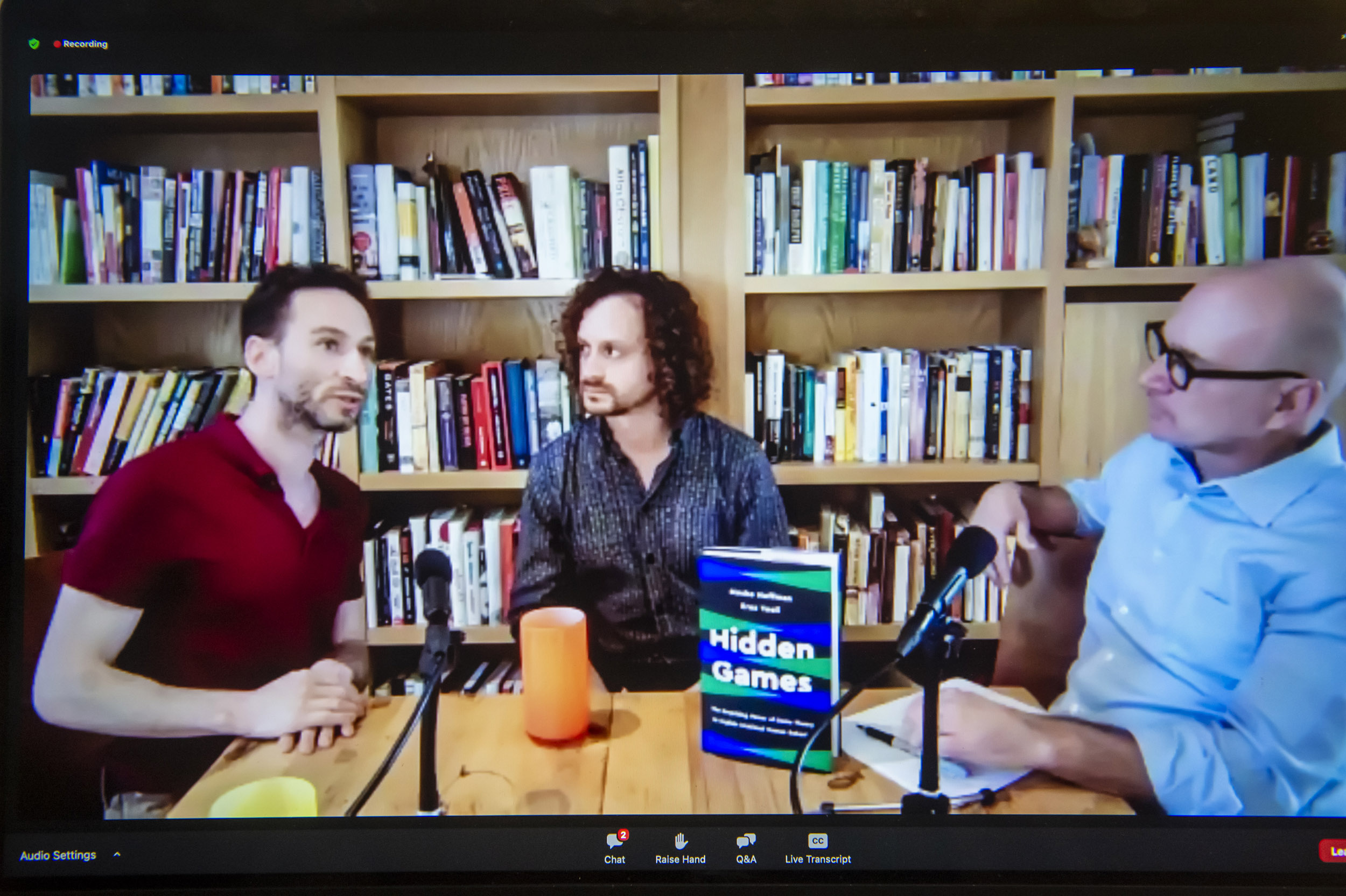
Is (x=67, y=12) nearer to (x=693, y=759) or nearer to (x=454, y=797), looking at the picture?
(x=454, y=797)

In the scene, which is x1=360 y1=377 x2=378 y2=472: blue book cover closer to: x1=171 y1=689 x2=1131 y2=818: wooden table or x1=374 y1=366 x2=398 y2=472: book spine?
x1=374 y1=366 x2=398 y2=472: book spine

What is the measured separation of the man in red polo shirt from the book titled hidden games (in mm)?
394

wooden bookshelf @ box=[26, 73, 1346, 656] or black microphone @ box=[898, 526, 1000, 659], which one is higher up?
wooden bookshelf @ box=[26, 73, 1346, 656]

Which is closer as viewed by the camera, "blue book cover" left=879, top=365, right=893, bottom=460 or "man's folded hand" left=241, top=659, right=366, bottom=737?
"man's folded hand" left=241, top=659, right=366, bottom=737

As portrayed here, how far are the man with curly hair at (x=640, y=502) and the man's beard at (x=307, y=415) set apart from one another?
211 millimetres

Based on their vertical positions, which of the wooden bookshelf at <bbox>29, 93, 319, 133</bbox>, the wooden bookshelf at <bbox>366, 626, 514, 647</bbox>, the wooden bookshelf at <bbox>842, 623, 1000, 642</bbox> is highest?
the wooden bookshelf at <bbox>29, 93, 319, 133</bbox>

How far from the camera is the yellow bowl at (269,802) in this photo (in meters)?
0.68

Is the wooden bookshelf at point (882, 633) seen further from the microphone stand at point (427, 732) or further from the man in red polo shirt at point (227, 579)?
the man in red polo shirt at point (227, 579)

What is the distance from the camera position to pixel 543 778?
2.33 ft

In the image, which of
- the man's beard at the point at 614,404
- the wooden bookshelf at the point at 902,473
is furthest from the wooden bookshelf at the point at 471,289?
the wooden bookshelf at the point at 902,473

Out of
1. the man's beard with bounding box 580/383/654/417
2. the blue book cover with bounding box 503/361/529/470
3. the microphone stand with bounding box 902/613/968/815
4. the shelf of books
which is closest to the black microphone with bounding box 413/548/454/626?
the blue book cover with bounding box 503/361/529/470

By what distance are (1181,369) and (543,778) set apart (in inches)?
30.8

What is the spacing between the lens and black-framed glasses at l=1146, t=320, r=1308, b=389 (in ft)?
2.27

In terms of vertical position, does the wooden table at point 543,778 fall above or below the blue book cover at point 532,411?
below
